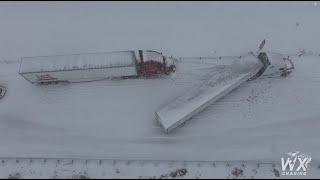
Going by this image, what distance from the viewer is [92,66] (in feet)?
79.7

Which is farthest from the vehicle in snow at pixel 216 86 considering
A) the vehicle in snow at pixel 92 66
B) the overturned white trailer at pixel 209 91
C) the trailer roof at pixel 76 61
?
the trailer roof at pixel 76 61

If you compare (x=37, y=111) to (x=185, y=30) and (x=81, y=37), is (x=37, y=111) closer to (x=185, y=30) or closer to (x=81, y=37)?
(x=81, y=37)

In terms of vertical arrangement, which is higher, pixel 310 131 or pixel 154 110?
pixel 154 110

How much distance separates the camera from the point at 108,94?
25203 millimetres

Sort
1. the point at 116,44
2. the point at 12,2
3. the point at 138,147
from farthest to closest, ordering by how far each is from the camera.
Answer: the point at 12,2 → the point at 116,44 → the point at 138,147

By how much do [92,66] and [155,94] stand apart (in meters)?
4.07

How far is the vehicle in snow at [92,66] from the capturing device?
2427 cm

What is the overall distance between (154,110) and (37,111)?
6873 millimetres

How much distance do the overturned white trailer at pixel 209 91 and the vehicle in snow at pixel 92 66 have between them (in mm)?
2402

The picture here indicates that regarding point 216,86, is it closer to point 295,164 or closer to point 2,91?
point 295,164

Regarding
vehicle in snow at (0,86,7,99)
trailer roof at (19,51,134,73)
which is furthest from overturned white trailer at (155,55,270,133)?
vehicle in snow at (0,86,7,99)

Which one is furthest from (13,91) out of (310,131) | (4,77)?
(310,131)

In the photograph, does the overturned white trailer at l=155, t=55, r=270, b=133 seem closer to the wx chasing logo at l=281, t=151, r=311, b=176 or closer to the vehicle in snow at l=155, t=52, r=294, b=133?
the vehicle in snow at l=155, t=52, r=294, b=133

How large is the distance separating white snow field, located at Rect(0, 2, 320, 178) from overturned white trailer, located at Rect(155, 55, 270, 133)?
2.09 feet
